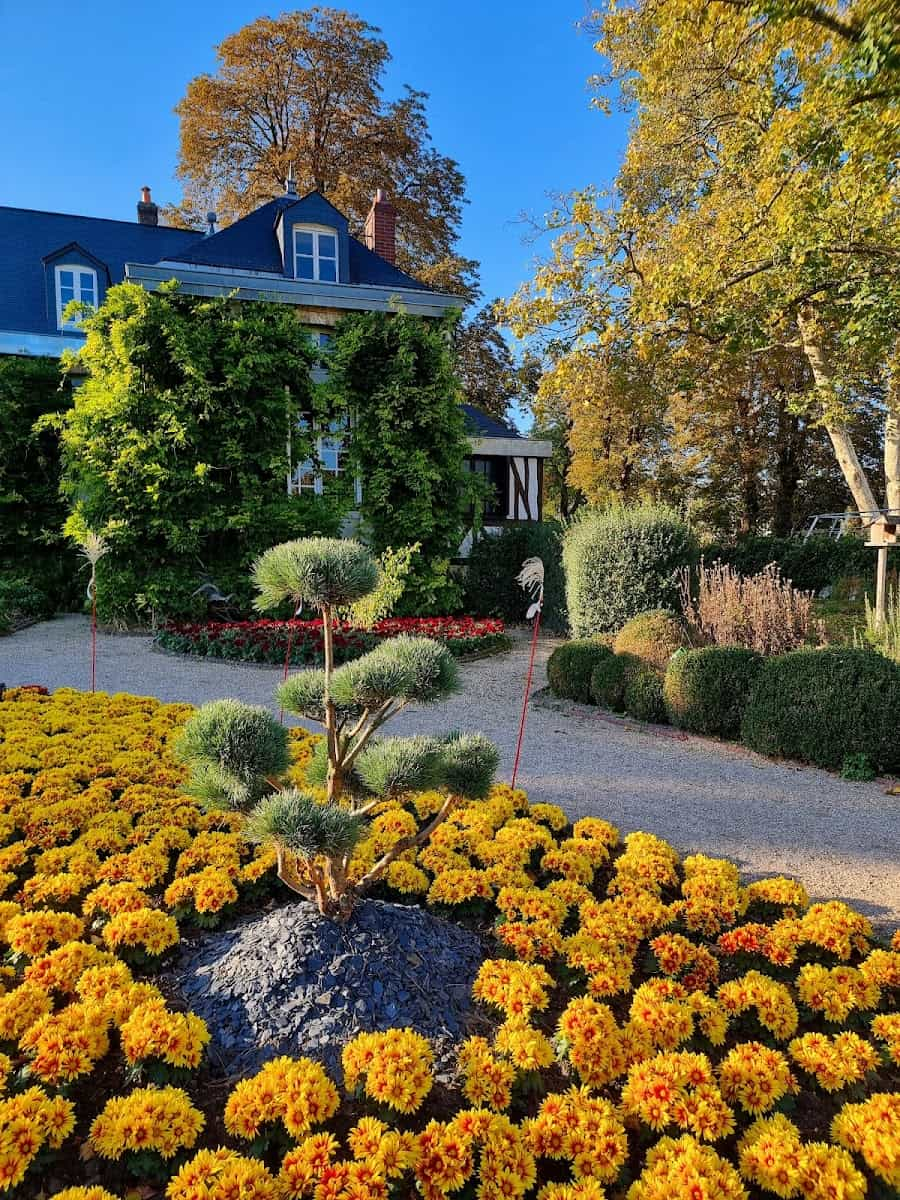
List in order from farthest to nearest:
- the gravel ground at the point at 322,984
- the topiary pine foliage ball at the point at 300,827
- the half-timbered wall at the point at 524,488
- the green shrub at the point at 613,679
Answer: the half-timbered wall at the point at 524,488
the green shrub at the point at 613,679
the gravel ground at the point at 322,984
the topiary pine foliage ball at the point at 300,827

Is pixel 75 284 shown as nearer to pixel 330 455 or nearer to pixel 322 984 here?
pixel 330 455

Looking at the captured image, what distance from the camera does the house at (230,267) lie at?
11.1 meters

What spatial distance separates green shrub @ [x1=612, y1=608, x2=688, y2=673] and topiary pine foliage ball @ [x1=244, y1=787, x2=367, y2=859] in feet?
14.3

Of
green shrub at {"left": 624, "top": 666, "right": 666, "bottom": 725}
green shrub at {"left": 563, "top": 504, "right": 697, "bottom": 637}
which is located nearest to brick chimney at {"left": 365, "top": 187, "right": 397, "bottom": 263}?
green shrub at {"left": 563, "top": 504, "right": 697, "bottom": 637}

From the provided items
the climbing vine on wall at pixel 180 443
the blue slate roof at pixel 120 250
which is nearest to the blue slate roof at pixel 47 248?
the blue slate roof at pixel 120 250

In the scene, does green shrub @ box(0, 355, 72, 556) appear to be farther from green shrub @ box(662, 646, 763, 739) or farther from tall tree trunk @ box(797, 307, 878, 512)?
tall tree trunk @ box(797, 307, 878, 512)

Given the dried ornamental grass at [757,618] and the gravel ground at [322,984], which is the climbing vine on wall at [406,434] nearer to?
the dried ornamental grass at [757,618]

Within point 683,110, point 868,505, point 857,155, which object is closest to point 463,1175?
point 857,155

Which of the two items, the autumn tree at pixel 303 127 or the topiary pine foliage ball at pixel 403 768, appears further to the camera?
the autumn tree at pixel 303 127

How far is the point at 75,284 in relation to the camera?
45.9 ft

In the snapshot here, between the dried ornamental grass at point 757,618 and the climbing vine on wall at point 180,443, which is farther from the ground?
the climbing vine on wall at point 180,443

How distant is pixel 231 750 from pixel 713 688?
3992 mm

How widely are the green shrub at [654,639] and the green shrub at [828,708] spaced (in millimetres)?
1107

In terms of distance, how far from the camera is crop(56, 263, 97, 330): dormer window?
1391cm
